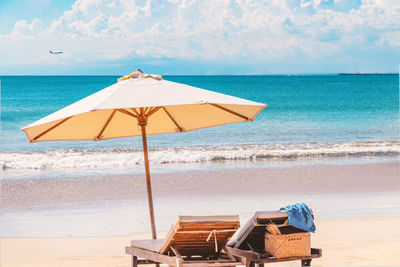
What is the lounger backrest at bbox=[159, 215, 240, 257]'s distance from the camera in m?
4.62

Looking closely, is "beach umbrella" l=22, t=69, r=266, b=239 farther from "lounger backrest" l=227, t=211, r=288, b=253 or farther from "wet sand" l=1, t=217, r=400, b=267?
"wet sand" l=1, t=217, r=400, b=267

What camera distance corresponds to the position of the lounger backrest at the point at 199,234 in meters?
4.62

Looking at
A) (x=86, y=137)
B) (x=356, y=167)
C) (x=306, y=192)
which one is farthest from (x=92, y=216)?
(x=356, y=167)

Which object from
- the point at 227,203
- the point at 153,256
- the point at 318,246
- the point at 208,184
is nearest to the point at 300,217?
the point at 153,256

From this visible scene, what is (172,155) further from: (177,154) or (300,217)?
(300,217)

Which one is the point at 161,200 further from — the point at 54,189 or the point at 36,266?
the point at 36,266

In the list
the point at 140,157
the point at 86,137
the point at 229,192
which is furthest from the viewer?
the point at 140,157

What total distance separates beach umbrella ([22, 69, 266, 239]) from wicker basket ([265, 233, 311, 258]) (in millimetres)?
1131

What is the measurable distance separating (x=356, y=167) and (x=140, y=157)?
247 inches

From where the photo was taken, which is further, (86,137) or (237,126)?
(237,126)

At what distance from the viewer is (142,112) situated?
5.84 m

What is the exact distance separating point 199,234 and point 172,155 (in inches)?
519

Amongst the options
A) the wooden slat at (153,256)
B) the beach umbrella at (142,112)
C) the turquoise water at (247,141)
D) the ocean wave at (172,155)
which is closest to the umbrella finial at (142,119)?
the beach umbrella at (142,112)

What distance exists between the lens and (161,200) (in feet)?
34.9
